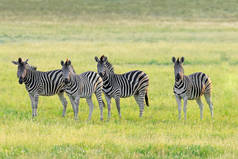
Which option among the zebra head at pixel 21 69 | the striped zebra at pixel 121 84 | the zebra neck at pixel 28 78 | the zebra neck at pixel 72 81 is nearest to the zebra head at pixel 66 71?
the zebra neck at pixel 72 81

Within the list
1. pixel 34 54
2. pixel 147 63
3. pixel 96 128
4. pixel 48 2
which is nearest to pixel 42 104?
pixel 96 128

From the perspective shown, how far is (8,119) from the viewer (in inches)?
558

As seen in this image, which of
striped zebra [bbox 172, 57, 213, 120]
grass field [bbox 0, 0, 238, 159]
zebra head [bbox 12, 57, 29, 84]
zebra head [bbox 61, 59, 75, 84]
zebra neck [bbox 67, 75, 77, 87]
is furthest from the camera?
zebra head [bbox 12, 57, 29, 84]

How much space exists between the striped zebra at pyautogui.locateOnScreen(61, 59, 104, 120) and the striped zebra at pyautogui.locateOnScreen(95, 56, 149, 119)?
0.80 ft

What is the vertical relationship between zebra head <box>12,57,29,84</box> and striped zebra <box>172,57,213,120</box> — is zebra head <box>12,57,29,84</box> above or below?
above

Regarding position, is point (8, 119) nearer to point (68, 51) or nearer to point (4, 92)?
point (4, 92)

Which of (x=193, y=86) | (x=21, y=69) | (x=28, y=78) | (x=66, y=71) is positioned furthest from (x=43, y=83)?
(x=193, y=86)

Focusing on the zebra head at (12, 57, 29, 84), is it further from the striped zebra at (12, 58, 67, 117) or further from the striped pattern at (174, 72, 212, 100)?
the striped pattern at (174, 72, 212, 100)

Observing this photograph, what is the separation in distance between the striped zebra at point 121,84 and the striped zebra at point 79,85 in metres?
0.24

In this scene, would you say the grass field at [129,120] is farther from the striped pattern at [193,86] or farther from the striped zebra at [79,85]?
the striped pattern at [193,86]

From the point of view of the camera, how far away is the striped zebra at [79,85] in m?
13.9

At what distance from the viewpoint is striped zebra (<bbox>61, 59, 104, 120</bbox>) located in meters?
13.9

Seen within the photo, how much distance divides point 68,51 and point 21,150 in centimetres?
2738

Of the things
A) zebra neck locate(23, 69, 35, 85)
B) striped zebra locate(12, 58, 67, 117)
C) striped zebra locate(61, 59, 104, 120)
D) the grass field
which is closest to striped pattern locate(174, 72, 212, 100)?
the grass field
